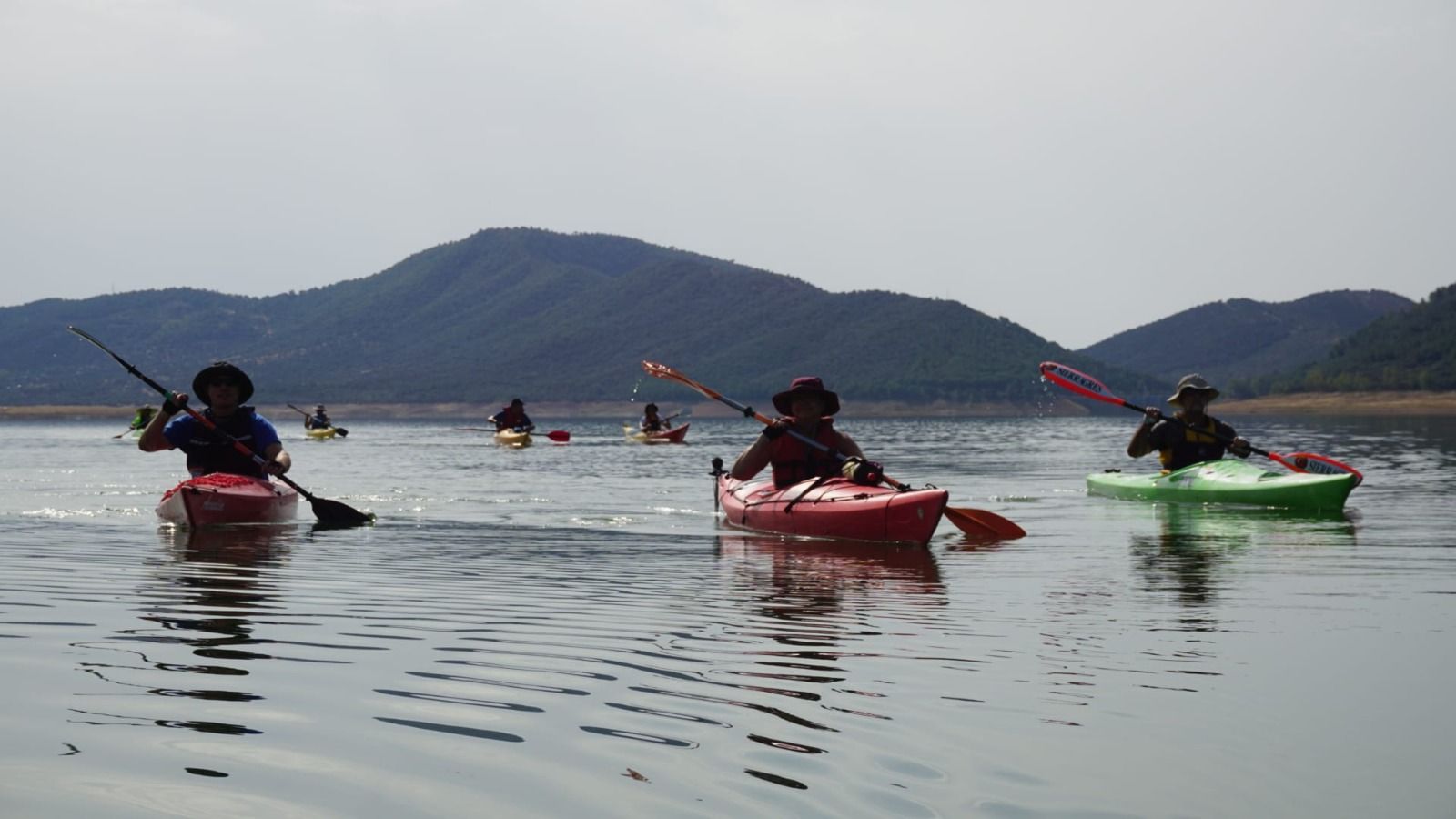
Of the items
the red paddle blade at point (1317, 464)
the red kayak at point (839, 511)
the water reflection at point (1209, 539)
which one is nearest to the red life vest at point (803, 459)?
the red kayak at point (839, 511)

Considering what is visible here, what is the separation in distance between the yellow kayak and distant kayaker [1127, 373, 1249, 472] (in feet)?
99.0

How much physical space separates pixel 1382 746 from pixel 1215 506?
16265mm

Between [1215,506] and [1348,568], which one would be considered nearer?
[1348,568]

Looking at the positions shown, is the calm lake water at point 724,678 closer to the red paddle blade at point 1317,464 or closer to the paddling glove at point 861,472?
the paddling glove at point 861,472

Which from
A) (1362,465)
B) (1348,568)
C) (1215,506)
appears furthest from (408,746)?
(1362,465)

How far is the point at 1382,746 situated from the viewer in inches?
217

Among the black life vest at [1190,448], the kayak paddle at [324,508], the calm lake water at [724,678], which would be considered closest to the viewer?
the calm lake water at [724,678]

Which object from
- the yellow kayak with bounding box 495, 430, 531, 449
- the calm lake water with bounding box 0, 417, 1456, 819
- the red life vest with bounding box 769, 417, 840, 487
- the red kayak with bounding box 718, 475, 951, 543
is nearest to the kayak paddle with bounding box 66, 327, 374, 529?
the calm lake water with bounding box 0, 417, 1456, 819

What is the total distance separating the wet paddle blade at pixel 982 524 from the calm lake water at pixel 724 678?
0.79 m

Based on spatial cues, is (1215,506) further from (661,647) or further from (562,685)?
(562,685)

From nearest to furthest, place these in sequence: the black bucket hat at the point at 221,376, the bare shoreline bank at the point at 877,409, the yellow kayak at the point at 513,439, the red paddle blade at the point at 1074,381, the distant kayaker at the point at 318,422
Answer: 1. the black bucket hat at the point at 221,376
2. the red paddle blade at the point at 1074,381
3. the yellow kayak at the point at 513,439
4. the distant kayaker at the point at 318,422
5. the bare shoreline bank at the point at 877,409

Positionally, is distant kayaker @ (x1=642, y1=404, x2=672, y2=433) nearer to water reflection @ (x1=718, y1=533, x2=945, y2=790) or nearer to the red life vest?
the red life vest

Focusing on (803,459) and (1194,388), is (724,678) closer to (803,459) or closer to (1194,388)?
(803,459)

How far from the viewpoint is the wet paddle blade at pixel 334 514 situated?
1828 centimetres
